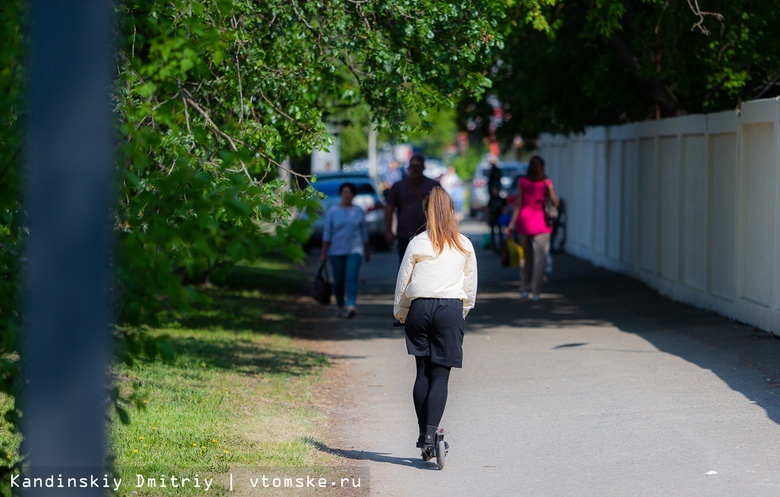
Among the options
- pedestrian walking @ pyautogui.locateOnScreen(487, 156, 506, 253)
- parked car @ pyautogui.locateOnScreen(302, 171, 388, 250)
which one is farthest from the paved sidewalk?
parked car @ pyautogui.locateOnScreen(302, 171, 388, 250)

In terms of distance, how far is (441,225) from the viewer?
7.11 m

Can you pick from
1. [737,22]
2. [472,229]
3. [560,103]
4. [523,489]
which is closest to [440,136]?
[472,229]

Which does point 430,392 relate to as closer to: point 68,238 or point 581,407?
point 581,407

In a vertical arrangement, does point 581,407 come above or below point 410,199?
below

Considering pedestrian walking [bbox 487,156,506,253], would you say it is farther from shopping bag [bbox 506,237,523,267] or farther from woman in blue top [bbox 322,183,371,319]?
woman in blue top [bbox 322,183,371,319]

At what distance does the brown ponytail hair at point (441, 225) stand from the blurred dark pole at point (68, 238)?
3913 millimetres

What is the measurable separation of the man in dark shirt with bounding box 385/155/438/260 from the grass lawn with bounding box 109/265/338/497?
1760mm

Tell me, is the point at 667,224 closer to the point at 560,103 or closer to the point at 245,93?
the point at 560,103

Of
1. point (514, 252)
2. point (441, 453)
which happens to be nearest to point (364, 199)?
point (514, 252)

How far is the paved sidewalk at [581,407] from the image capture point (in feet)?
22.0

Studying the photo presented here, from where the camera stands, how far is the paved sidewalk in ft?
22.0

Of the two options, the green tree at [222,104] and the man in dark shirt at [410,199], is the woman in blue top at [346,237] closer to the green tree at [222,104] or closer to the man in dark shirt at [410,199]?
the man in dark shirt at [410,199]

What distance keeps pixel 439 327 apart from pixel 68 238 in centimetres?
402

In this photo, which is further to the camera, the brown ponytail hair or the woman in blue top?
the woman in blue top
